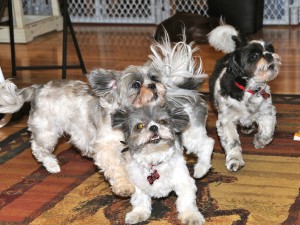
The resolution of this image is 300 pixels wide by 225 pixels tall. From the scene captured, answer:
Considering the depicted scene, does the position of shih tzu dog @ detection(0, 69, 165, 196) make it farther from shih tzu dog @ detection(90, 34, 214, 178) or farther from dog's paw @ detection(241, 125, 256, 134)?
dog's paw @ detection(241, 125, 256, 134)

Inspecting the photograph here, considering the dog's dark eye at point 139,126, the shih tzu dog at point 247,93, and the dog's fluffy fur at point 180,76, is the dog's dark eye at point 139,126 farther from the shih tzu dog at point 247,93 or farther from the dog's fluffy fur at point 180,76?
the shih tzu dog at point 247,93

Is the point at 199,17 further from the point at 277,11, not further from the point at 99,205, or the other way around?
the point at 99,205

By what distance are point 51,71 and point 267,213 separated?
14.0 ft

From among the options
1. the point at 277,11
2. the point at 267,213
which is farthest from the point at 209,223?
the point at 277,11

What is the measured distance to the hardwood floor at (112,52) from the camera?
6496 mm

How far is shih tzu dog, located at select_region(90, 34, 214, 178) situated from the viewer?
344 centimetres

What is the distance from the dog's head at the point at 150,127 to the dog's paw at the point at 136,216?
0.32m

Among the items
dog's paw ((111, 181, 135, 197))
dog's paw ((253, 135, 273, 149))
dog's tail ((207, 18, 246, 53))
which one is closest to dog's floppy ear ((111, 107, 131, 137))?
dog's paw ((111, 181, 135, 197))

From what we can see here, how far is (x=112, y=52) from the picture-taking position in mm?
7906

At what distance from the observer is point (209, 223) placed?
10.5 ft

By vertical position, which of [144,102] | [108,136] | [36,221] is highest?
[144,102]

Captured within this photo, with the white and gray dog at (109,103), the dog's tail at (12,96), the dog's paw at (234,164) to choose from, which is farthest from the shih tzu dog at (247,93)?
the dog's tail at (12,96)

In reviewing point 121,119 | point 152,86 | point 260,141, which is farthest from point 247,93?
point 121,119

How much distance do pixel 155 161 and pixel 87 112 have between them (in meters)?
0.79
